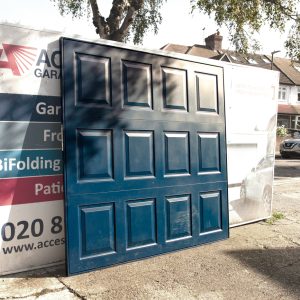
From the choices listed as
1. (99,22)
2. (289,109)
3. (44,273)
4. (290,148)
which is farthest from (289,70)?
(44,273)

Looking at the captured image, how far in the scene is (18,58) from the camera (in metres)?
3.87

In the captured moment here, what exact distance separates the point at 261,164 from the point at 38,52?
3939mm

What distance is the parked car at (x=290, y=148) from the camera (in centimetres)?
2183

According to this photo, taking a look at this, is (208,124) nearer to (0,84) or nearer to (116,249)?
(116,249)

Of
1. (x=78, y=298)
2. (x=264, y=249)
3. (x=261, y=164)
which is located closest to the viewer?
(x=78, y=298)

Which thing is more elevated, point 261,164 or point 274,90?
point 274,90

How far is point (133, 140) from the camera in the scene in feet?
14.3

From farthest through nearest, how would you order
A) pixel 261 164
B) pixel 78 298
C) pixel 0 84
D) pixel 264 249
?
pixel 261 164, pixel 264 249, pixel 0 84, pixel 78 298

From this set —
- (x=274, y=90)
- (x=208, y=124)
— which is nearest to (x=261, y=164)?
(x=274, y=90)

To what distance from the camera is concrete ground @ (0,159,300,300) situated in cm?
355

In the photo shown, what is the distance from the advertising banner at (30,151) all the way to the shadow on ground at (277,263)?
2199mm

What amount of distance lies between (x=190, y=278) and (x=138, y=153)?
1.47 metres

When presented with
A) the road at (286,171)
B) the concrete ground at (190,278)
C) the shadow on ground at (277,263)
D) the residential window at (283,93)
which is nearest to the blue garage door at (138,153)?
the concrete ground at (190,278)

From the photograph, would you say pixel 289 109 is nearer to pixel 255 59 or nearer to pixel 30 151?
pixel 255 59
